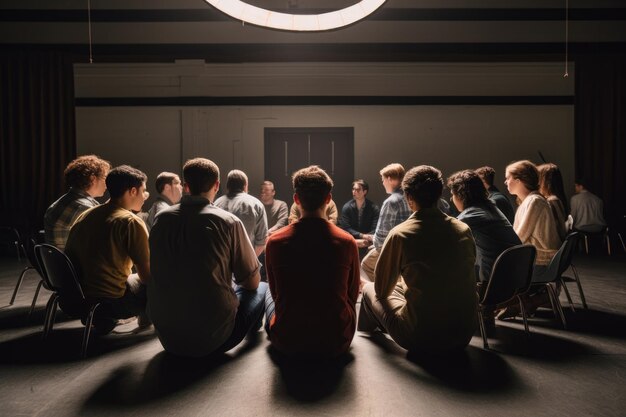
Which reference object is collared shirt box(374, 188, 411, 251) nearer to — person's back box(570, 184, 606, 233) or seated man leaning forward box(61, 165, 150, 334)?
seated man leaning forward box(61, 165, 150, 334)

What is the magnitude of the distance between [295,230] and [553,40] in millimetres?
6461

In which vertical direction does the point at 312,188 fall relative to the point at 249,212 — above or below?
above

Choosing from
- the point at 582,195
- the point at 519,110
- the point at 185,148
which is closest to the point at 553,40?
the point at 519,110

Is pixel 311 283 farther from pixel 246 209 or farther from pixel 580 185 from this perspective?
pixel 580 185

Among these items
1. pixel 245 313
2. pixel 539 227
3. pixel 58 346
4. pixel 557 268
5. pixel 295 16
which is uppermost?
pixel 295 16

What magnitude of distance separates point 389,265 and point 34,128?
22.6ft

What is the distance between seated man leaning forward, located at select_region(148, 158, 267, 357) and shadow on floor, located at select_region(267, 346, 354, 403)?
13.1 inches

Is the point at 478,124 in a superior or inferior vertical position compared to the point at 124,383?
superior

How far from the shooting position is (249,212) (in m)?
3.48

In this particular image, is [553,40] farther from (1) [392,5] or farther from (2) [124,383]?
(2) [124,383]

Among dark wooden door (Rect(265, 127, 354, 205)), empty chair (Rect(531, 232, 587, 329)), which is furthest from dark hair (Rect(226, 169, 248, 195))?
dark wooden door (Rect(265, 127, 354, 205))

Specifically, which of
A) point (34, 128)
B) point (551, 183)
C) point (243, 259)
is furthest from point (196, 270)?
point (34, 128)

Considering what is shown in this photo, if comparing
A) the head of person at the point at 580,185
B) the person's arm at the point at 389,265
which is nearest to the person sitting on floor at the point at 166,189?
the person's arm at the point at 389,265

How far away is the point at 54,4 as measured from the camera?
251 inches
